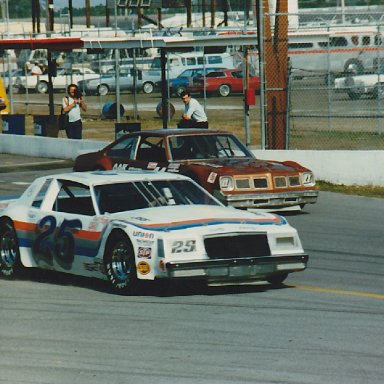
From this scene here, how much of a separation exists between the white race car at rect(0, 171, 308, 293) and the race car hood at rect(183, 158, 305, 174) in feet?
16.0

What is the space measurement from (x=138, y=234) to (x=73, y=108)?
55.2 ft

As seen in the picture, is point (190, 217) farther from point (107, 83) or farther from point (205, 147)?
point (107, 83)

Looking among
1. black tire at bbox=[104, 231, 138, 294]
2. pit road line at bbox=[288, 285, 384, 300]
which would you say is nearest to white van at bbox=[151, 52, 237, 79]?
pit road line at bbox=[288, 285, 384, 300]

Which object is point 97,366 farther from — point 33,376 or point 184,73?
point 184,73

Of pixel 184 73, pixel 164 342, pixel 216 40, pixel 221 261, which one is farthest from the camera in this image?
pixel 184 73

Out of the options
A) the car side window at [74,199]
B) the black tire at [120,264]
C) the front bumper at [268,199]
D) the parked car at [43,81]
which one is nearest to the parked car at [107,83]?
the parked car at [43,81]

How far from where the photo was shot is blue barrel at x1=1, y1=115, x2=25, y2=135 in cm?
3128

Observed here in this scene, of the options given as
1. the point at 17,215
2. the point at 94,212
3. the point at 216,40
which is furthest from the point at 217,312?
the point at 216,40

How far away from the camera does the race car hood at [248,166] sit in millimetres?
16969

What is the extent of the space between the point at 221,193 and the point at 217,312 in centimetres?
669

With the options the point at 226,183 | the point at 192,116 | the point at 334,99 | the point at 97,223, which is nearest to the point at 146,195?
the point at 97,223

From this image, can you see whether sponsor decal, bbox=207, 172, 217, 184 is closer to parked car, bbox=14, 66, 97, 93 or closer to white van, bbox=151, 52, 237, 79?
white van, bbox=151, 52, 237, 79

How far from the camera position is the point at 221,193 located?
1659 centimetres

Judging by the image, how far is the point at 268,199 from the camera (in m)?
16.8
